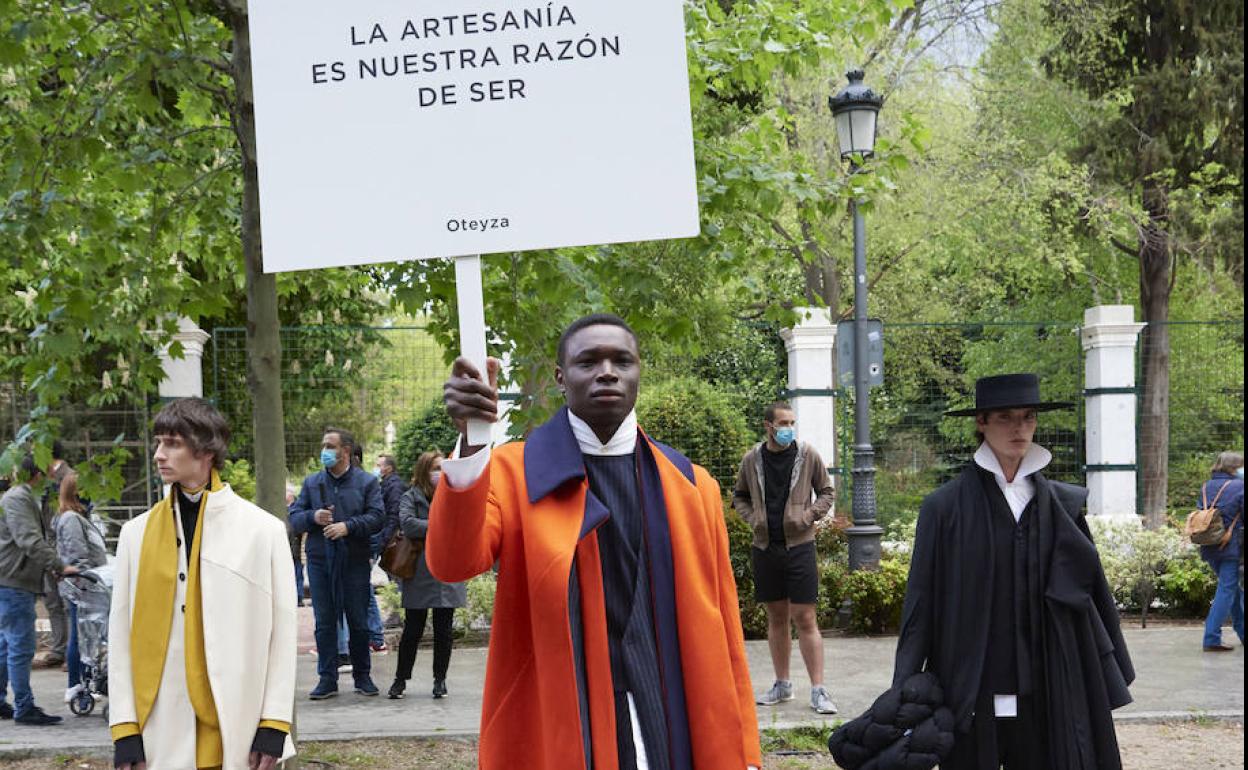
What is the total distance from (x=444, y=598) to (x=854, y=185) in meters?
4.35

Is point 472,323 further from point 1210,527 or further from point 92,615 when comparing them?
point 1210,527

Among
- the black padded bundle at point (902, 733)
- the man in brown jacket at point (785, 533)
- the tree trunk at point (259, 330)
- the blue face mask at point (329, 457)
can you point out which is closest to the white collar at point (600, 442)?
the black padded bundle at point (902, 733)

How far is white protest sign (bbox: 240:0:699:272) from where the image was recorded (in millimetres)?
3611

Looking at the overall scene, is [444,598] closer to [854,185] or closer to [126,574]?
[854,185]

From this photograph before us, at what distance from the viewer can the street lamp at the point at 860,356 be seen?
12.9 meters

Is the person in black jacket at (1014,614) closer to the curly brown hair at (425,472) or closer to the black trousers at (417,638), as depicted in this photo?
the black trousers at (417,638)

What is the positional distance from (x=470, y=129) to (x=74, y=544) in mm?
6860

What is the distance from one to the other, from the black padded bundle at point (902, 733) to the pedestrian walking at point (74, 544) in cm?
646

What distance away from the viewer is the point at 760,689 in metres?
9.84

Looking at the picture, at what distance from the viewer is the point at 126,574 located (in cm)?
419

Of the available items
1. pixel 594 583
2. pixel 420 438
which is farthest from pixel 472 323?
pixel 420 438

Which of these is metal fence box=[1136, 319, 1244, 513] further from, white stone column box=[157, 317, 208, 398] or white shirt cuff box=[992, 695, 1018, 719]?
white shirt cuff box=[992, 695, 1018, 719]

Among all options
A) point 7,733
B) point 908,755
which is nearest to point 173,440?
point 908,755

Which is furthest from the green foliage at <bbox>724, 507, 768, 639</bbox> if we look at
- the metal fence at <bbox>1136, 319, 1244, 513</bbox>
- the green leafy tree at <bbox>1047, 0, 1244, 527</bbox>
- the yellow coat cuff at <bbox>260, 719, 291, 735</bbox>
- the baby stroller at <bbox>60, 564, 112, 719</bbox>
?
the green leafy tree at <bbox>1047, 0, 1244, 527</bbox>
